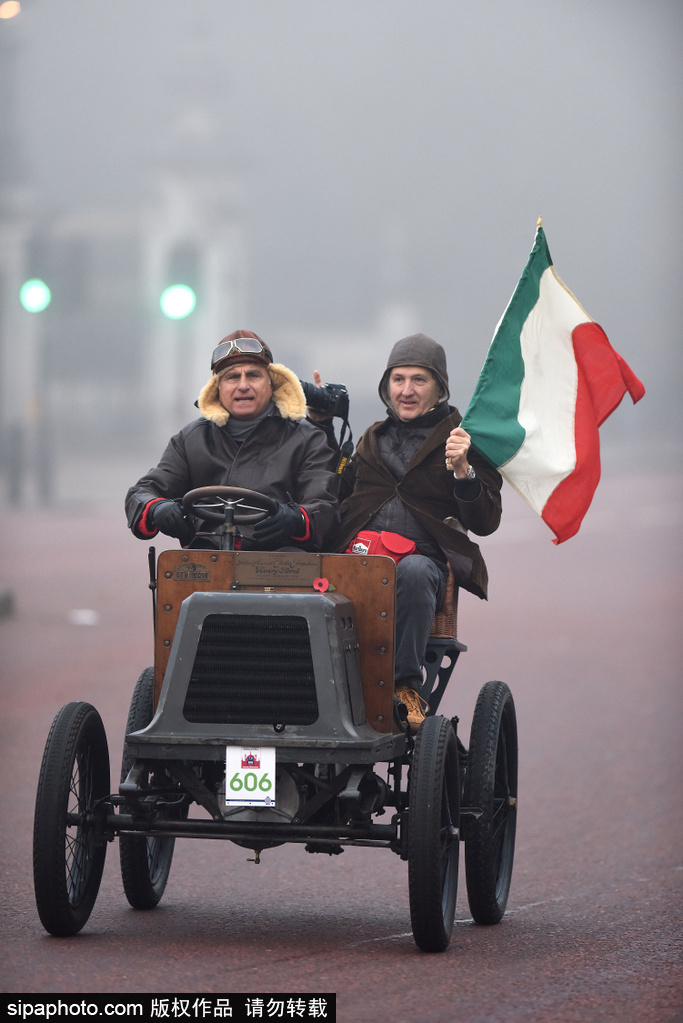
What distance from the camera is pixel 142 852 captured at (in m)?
6.00

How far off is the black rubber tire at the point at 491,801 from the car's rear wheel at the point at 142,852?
110 cm

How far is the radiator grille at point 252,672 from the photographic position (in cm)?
523

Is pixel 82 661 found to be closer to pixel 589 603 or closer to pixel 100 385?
pixel 589 603

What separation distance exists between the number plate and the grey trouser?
765 millimetres

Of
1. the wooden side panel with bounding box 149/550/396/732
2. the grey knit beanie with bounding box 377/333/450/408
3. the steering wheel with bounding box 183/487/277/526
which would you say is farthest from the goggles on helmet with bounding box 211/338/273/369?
the wooden side panel with bounding box 149/550/396/732

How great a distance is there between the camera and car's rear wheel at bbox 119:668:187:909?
5745mm

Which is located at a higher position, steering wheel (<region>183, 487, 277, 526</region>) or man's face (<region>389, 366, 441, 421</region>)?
man's face (<region>389, 366, 441, 421</region>)

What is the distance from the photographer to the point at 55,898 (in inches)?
204

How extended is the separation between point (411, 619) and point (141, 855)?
55.5 inches

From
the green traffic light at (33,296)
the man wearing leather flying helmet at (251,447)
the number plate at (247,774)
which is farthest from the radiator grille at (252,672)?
the green traffic light at (33,296)

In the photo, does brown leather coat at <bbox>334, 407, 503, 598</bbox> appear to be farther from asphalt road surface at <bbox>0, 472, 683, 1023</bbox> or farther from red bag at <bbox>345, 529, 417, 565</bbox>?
asphalt road surface at <bbox>0, 472, 683, 1023</bbox>

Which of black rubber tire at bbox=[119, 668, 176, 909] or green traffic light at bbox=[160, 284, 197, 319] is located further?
green traffic light at bbox=[160, 284, 197, 319]

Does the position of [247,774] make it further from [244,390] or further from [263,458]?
[244,390]

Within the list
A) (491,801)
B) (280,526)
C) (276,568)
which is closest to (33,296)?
(280,526)
